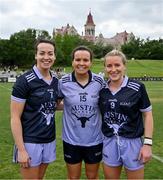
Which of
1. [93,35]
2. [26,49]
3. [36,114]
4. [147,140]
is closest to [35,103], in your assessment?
[36,114]

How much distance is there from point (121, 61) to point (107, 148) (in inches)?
39.4

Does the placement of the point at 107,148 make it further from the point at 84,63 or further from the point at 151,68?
the point at 151,68

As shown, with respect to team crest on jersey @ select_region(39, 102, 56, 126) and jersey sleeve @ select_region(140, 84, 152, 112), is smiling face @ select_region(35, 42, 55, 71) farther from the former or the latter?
jersey sleeve @ select_region(140, 84, 152, 112)

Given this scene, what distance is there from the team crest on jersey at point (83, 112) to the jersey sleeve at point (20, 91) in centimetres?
64

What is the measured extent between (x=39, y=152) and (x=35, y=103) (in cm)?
56

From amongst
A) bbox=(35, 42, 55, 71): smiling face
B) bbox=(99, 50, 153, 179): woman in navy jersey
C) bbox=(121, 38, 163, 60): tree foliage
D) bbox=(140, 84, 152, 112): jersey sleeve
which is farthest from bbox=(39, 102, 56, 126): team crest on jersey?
bbox=(121, 38, 163, 60): tree foliage

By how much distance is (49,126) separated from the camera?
4480 millimetres

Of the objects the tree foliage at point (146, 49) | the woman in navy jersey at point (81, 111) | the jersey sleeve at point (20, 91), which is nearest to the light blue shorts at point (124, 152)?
the woman in navy jersey at point (81, 111)

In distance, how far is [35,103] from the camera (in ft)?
14.2

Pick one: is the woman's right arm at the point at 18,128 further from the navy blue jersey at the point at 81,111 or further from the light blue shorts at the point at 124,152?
the light blue shorts at the point at 124,152

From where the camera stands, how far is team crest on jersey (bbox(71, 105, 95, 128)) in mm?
4598

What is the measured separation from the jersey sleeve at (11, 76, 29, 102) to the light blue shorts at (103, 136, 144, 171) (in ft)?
3.56

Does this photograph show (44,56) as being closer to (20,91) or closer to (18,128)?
(20,91)

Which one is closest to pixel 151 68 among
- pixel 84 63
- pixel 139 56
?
pixel 139 56
